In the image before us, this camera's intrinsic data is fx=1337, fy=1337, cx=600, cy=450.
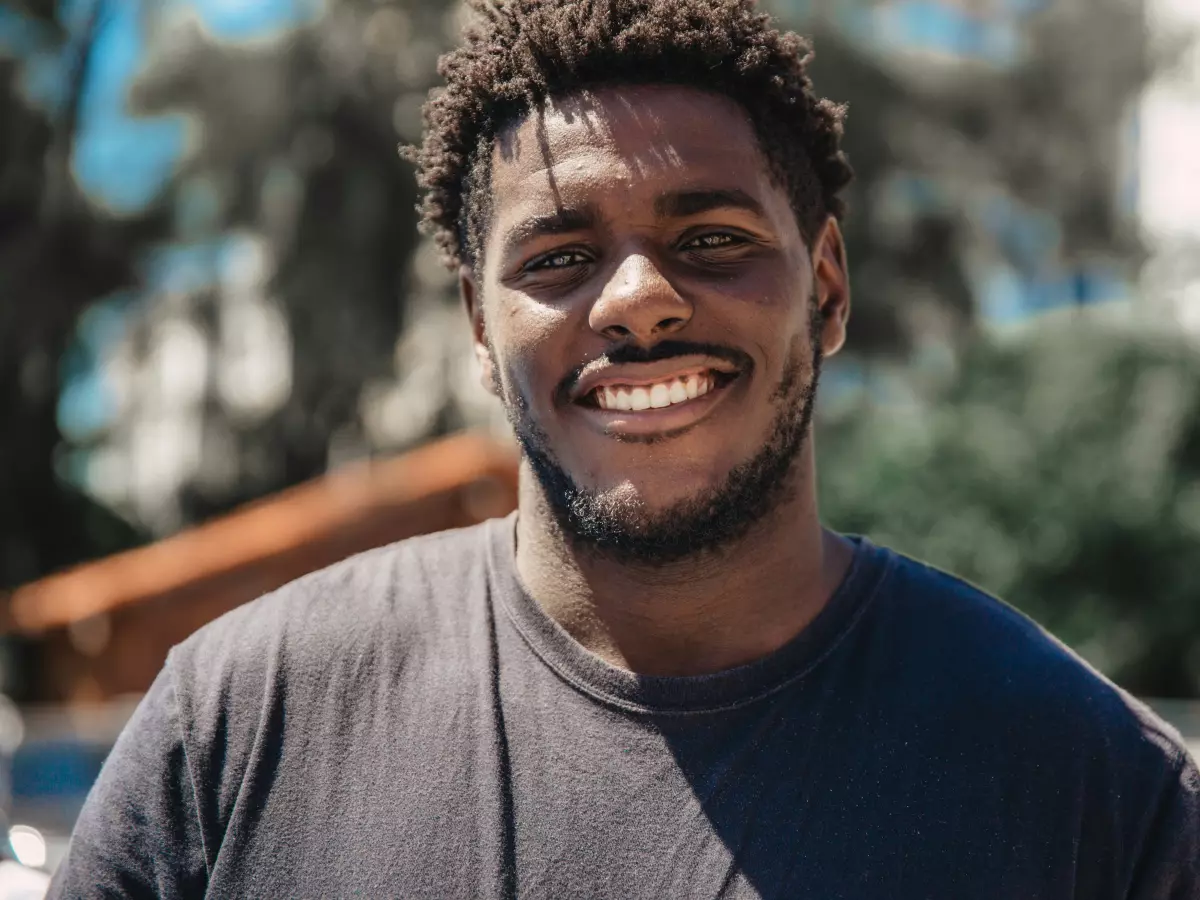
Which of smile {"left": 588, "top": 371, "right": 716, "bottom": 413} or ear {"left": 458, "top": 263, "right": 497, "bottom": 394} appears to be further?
ear {"left": 458, "top": 263, "right": 497, "bottom": 394}

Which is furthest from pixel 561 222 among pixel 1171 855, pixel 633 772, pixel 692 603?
pixel 1171 855

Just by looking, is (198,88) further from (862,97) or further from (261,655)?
(261,655)

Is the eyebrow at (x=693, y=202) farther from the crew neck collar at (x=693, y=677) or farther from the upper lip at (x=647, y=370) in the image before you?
the crew neck collar at (x=693, y=677)

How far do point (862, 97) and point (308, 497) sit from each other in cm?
864

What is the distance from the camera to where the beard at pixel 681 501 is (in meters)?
1.99

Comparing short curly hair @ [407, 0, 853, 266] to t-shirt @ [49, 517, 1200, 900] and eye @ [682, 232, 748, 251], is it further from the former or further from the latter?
t-shirt @ [49, 517, 1200, 900]

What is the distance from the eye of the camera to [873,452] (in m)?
12.5

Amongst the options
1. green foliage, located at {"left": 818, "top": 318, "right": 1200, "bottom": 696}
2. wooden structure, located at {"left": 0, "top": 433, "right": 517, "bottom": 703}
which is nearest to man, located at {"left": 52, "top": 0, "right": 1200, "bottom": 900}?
wooden structure, located at {"left": 0, "top": 433, "right": 517, "bottom": 703}

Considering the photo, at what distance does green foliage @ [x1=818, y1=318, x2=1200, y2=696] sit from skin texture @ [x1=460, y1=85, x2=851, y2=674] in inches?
387

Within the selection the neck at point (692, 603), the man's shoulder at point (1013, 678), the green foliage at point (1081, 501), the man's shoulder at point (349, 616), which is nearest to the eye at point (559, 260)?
the neck at point (692, 603)

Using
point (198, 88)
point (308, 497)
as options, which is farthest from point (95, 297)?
point (308, 497)

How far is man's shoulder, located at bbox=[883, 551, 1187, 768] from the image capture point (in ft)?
6.32

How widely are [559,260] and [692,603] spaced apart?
0.57m

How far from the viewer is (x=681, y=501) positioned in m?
1.99
